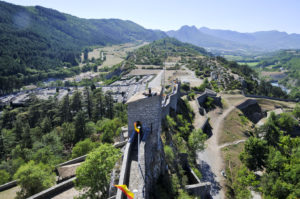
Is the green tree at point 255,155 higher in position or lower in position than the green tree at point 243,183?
higher

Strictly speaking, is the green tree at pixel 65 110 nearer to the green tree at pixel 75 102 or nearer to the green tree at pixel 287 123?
the green tree at pixel 75 102

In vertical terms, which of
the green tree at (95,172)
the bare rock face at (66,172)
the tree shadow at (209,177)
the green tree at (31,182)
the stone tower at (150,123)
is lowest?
the tree shadow at (209,177)

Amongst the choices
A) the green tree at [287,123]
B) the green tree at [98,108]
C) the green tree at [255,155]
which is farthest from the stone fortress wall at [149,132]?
the green tree at [287,123]

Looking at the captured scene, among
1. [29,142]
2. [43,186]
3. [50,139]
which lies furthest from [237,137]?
[29,142]

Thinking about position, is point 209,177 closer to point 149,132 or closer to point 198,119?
point 149,132

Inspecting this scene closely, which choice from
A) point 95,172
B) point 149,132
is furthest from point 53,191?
point 149,132

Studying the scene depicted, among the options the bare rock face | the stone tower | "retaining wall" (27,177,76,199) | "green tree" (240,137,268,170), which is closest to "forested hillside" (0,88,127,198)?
the bare rock face

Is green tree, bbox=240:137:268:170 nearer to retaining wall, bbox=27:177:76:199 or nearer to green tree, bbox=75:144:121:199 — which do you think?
green tree, bbox=75:144:121:199

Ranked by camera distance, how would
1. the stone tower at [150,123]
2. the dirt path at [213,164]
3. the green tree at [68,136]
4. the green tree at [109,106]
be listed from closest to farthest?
the stone tower at [150,123], the dirt path at [213,164], the green tree at [68,136], the green tree at [109,106]
